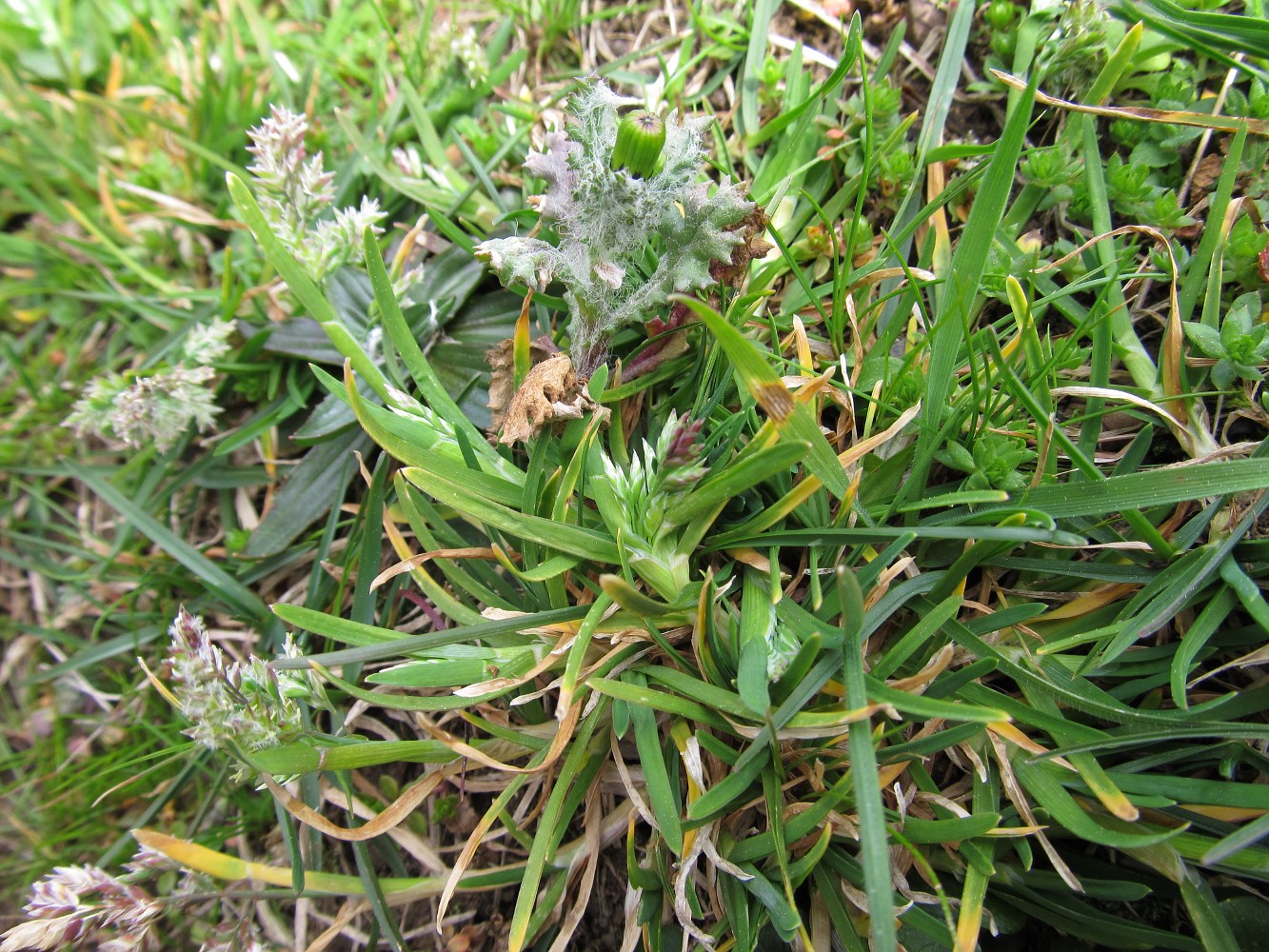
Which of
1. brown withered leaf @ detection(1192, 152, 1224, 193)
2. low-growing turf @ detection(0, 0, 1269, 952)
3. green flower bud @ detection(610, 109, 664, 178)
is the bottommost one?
low-growing turf @ detection(0, 0, 1269, 952)

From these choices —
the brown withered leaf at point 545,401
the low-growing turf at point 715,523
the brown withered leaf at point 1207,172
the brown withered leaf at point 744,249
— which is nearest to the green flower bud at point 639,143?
the low-growing turf at point 715,523

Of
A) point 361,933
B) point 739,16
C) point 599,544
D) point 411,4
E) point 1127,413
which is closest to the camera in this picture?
point 599,544

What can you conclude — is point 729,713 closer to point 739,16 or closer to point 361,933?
point 361,933

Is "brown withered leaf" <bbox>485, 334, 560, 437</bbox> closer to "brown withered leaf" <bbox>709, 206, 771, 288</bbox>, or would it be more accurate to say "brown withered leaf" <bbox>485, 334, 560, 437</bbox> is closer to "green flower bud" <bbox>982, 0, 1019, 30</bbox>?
"brown withered leaf" <bbox>709, 206, 771, 288</bbox>

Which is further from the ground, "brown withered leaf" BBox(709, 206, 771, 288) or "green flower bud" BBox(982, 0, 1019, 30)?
"green flower bud" BBox(982, 0, 1019, 30)

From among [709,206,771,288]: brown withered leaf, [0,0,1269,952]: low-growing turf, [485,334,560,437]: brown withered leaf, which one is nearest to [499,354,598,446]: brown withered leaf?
[0,0,1269,952]: low-growing turf

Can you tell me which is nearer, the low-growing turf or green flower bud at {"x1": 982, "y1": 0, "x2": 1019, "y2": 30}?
the low-growing turf

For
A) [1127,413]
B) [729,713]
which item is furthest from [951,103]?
[729,713]

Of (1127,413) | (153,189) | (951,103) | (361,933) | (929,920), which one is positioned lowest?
(361,933)
